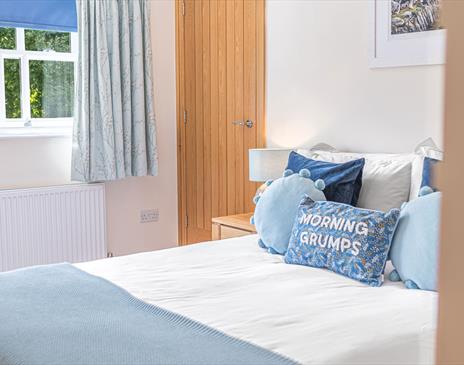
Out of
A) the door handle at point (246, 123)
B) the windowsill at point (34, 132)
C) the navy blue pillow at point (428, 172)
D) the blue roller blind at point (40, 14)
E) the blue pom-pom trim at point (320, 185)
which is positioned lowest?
the blue pom-pom trim at point (320, 185)

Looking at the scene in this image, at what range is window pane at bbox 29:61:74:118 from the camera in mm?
4098

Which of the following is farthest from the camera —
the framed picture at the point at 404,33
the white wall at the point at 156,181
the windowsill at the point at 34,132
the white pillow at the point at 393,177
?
the white wall at the point at 156,181

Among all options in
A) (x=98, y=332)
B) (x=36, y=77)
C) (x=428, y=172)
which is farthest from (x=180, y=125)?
(x=98, y=332)

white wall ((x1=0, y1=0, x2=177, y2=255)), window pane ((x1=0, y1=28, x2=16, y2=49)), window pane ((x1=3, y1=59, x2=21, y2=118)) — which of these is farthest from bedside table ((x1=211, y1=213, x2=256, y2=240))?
window pane ((x1=0, y1=28, x2=16, y2=49))

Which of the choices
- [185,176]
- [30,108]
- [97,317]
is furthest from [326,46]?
[97,317]

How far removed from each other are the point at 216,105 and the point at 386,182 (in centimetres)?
172

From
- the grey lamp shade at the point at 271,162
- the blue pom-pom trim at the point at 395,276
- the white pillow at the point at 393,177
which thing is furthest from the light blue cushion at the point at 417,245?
the grey lamp shade at the point at 271,162

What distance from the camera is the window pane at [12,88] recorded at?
13.1ft

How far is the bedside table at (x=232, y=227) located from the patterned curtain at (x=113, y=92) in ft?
2.74

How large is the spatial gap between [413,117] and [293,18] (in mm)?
1004

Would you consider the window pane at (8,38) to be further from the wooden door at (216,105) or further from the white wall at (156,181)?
the wooden door at (216,105)

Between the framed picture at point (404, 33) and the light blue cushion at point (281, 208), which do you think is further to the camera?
the framed picture at point (404, 33)

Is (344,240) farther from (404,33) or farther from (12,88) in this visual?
(12,88)

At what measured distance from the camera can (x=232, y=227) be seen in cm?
358
